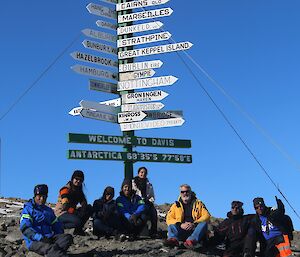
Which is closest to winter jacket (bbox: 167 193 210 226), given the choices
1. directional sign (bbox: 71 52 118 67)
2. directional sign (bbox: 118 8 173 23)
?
directional sign (bbox: 71 52 118 67)

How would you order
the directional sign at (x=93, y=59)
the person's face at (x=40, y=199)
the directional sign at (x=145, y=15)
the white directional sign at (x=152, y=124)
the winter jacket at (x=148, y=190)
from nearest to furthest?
the person's face at (x=40, y=199)
the winter jacket at (x=148, y=190)
the white directional sign at (x=152, y=124)
the directional sign at (x=93, y=59)
the directional sign at (x=145, y=15)

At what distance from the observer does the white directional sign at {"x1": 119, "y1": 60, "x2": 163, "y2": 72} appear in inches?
647

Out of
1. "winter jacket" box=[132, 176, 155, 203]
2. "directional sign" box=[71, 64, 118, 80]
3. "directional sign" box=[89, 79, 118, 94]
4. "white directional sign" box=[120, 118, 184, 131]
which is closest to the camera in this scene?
"winter jacket" box=[132, 176, 155, 203]

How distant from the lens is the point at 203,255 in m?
11.1

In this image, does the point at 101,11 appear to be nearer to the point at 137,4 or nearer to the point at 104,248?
the point at 137,4

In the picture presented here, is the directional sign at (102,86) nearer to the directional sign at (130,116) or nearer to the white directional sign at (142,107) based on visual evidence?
the white directional sign at (142,107)

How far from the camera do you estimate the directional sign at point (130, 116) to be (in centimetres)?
1644

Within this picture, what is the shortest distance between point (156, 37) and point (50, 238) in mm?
8648

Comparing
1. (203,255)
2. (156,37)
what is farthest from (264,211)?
(156,37)

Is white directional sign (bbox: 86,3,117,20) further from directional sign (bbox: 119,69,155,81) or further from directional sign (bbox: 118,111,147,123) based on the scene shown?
directional sign (bbox: 118,111,147,123)

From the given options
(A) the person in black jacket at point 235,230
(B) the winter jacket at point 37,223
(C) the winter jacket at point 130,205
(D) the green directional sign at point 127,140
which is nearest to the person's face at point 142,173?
(C) the winter jacket at point 130,205

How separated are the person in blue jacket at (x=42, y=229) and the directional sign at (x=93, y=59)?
23.3 ft

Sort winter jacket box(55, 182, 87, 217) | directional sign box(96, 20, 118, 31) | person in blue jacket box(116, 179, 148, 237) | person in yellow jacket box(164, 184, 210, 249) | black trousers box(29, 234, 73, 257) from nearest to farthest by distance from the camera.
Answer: black trousers box(29, 234, 73, 257) < person in yellow jacket box(164, 184, 210, 249) < winter jacket box(55, 182, 87, 217) < person in blue jacket box(116, 179, 148, 237) < directional sign box(96, 20, 118, 31)

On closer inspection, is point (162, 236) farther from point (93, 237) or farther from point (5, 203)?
point (5, 203)
